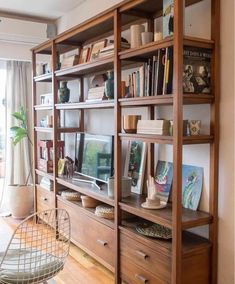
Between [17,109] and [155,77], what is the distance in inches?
113

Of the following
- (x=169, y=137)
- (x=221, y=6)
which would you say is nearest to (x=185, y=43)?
(x=221, y=6)

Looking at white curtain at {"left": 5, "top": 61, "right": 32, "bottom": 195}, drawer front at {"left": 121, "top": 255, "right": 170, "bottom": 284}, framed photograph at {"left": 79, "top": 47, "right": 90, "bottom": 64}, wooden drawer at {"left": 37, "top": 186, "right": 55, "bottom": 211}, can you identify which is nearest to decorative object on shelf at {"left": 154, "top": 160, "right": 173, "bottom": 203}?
drawer front at {"left": 121, "top": 255, "right": 170, "bottom": 284}

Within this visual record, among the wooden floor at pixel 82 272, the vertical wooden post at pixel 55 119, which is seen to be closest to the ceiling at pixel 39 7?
the vertical wooden post at pixel 55 119

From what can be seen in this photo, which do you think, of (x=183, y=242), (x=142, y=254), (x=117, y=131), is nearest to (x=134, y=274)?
(x=142, y=254)

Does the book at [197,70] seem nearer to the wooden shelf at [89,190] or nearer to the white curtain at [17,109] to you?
the wooden shelf at [89,190]

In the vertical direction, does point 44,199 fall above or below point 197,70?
below

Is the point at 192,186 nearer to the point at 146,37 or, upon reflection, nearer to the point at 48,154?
the point at 146,37

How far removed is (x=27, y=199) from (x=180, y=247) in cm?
278

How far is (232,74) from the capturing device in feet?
6.89

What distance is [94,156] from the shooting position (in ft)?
Answer: 10.7

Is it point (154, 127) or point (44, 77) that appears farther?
point (44, 77)

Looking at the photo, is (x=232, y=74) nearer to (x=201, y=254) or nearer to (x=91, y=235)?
(x=201, y=254)

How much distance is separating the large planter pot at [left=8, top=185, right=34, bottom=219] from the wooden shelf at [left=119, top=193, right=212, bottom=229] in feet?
7.05

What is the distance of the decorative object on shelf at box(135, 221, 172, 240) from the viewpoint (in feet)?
7.53
